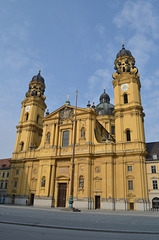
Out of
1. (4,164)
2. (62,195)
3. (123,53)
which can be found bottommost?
(62,195)

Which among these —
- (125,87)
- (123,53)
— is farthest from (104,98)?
(125,87)

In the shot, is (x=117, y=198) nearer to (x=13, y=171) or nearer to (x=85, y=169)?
(x=85, y=169)

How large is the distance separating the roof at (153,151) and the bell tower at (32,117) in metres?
23.7

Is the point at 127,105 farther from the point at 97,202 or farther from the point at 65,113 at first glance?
the point at 97,202

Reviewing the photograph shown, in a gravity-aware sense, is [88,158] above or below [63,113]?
below

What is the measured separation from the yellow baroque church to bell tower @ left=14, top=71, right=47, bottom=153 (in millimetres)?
242

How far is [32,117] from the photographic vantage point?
46938 mm

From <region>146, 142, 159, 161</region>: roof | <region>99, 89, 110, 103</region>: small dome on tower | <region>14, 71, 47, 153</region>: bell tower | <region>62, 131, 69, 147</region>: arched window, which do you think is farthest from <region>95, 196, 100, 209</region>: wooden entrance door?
<region>99, 89, 110, 103</region>: small dome on tower

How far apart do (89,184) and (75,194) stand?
300cm

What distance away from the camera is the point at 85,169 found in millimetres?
34125

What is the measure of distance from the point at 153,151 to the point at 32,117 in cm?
2802

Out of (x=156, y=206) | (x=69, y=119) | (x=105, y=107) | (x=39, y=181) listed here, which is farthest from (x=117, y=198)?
(x=105, y=107)

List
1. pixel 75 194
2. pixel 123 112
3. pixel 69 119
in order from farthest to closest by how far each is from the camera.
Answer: pixel 69 119 < pixel 123 112 < pixel 75 194

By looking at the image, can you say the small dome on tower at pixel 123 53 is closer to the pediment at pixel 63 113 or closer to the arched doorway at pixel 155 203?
the pediment at pixel 63 113
